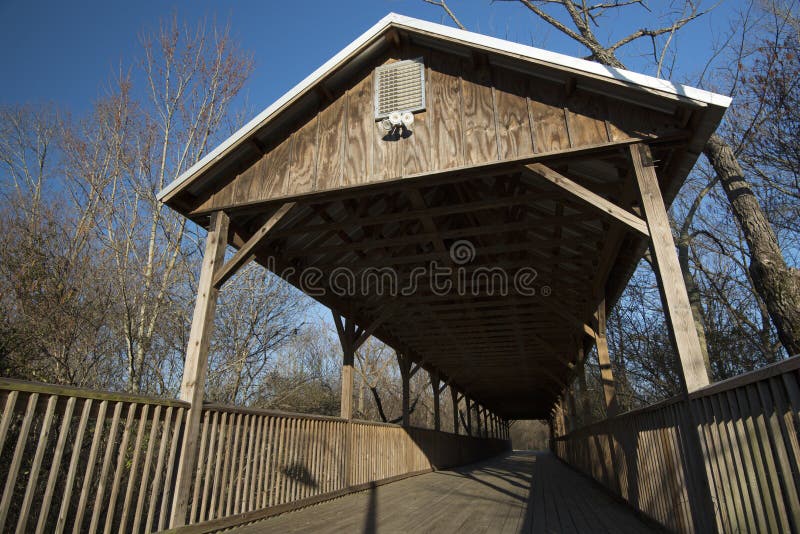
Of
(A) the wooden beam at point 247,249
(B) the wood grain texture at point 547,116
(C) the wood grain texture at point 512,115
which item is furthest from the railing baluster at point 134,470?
(B) the wood grain texture at point 547,116

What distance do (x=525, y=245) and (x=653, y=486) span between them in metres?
3.32

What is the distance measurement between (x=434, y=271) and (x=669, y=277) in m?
4.57

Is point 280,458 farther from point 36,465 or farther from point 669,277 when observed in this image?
point 669,277

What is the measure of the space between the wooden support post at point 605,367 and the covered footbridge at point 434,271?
4 centimetres

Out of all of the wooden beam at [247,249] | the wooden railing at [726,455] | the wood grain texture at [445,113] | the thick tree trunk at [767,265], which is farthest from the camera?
the wooden beam at [247,249]

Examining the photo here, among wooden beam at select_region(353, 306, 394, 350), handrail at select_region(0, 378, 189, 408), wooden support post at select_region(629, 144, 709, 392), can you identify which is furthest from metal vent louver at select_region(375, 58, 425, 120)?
wooden beam at select_region(353, 306, 394, 350)

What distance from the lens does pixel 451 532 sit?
14.6 ft

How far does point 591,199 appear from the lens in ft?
14.4

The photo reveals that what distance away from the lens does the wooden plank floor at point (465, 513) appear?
4.64 meters

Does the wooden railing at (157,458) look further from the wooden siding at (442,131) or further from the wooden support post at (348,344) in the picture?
the wooden siding at (442,131)

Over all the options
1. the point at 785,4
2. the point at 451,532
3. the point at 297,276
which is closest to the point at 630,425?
the point at 451,532

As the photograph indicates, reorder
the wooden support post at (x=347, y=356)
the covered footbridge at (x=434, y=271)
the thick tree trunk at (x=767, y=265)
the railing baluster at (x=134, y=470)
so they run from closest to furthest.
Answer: the covered footbridge at (x=434, y=271) < the railing baluster at (x=134, y=470) < the thick tree trunk at (x=767, y=265) < the wooden support post at (x=347, y=356)

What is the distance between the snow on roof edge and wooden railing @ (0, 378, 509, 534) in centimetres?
274

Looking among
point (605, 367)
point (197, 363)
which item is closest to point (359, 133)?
point (197, 363)
